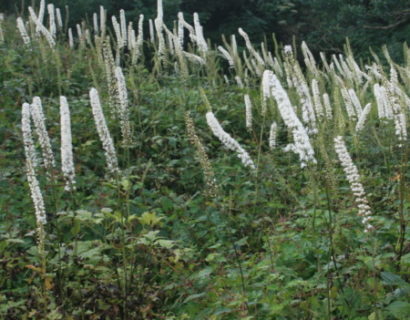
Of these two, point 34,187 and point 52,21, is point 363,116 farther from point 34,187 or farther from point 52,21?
point 52,21

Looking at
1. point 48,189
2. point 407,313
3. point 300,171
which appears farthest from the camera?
point 300,171

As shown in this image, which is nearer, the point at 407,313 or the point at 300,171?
the point at 407,313

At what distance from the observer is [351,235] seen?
3.96m

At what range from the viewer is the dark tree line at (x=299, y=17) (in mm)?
20484

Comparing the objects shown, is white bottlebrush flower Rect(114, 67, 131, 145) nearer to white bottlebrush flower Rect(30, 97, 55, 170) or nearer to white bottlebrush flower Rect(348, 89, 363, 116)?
white bottlebrush flower Rect(30, 97, 55, 170)

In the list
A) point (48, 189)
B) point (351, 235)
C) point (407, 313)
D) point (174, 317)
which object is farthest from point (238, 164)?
point (407, 313)

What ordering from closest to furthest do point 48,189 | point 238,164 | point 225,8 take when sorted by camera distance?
point 48,189 < point 238,164 < point 225,8

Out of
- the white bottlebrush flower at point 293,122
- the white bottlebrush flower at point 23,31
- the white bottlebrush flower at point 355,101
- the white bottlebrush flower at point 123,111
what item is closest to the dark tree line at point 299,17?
the white bottlebrush flower at point 23,31

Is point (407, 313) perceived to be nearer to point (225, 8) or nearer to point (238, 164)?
point (238, 164)

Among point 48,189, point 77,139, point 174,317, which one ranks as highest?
point 77,139

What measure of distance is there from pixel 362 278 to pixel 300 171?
284cm

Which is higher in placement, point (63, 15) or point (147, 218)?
point (63, 15)

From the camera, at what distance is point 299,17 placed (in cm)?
2731

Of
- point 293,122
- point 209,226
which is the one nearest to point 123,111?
point 209,226
